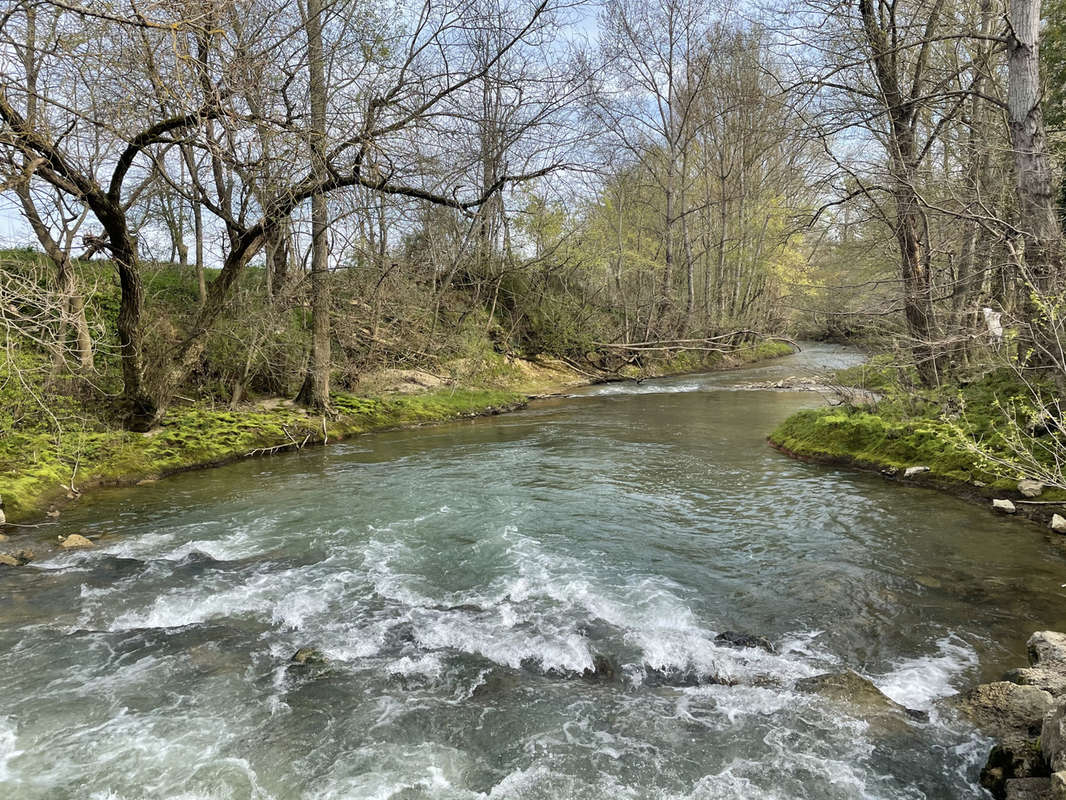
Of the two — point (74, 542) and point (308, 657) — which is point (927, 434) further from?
point (74, 542)

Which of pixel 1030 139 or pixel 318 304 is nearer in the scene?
pixel 1030 139

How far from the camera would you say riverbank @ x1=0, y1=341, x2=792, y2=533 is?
8930 mm

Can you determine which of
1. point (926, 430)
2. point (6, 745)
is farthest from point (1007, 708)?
point (926, 430)

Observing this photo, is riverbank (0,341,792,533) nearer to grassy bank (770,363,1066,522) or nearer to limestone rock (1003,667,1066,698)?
limestone rock (1003,667,1066,698)

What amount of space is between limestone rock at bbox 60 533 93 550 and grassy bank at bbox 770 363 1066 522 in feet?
34.4

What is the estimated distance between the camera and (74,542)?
23.3 feet

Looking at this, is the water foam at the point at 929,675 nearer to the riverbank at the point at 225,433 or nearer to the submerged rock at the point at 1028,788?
the submerged rock at the point at 1028,788

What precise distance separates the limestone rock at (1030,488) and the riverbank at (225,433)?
174 inches

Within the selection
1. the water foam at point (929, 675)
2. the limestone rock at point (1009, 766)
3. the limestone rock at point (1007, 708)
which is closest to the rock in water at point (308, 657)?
the water foam at point (929, 675)

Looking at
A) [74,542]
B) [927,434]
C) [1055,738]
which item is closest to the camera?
[1055,738]

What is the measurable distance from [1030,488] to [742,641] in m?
5.49

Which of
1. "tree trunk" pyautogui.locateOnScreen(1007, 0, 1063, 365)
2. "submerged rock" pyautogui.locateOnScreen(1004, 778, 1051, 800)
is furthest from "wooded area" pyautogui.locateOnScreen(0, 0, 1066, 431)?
"submerged rock" pyautogui.locateOnScreen(1004, 778, 1051, 800)

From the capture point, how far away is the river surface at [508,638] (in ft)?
11.8

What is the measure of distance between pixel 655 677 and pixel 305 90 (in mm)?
9217
